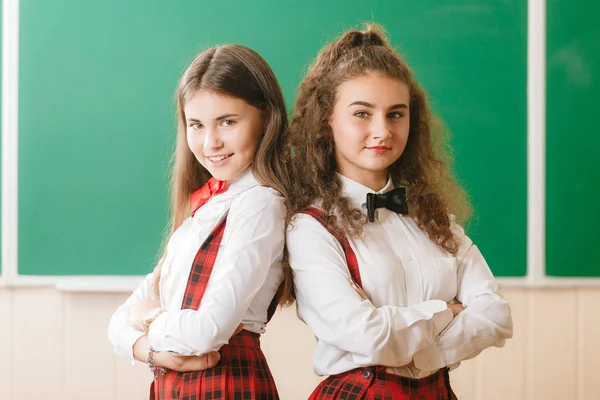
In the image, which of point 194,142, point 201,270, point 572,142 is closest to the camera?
point 201,270

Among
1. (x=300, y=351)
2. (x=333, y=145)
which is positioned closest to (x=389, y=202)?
(x=333, y=145)

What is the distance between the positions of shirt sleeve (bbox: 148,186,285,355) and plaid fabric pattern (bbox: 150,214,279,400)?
0.04m

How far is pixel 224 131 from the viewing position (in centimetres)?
171

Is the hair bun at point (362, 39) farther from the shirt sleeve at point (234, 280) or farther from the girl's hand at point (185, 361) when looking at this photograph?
the girl's hand at point (185, 361)

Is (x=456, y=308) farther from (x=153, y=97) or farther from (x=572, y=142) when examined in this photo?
(x=153, y=97)

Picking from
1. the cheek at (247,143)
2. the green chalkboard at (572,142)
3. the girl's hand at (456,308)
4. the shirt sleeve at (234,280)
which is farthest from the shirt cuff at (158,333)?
the green chalkboard at (572,142)

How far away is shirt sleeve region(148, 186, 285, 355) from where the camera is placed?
1518 mm

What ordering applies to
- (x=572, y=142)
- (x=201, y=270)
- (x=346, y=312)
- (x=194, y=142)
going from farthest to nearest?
1. (x=572, y=142)
2. (x=194, y=142)
3. (x=201, y=270)
4. (x=346, y=312)

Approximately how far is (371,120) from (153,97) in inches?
52.3

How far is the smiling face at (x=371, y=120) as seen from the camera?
5.48 feet

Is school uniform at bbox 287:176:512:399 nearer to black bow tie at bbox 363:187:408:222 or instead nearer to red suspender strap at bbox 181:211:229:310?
black bow tie at bbox 363:187:408:222

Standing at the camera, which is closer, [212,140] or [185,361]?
[185,361]

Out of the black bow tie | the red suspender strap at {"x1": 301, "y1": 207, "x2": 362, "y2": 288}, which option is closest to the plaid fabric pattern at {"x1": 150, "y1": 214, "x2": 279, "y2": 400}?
the red suspender strap at {"x1": 301, "y1": 207, "x2": 362, "y2": 288}

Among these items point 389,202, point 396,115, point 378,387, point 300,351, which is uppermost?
point 396,115
